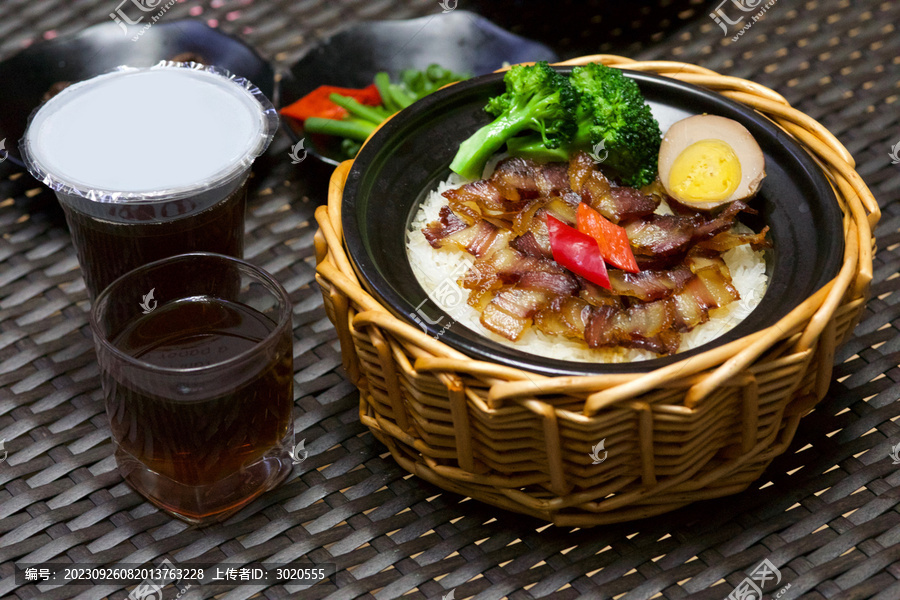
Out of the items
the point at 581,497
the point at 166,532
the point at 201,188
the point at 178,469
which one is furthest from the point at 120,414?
the point at 581,497

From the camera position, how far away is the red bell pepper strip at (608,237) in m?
2.18

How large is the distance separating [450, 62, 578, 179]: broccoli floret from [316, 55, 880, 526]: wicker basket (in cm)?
39

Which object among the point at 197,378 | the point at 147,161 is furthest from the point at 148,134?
the point at 197,378

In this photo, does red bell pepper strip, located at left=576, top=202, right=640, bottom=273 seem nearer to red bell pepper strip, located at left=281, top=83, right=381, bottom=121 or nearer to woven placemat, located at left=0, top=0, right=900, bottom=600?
woven placemat, located at left=0, top=0, right=900, bottom=600

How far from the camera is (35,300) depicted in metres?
2.67

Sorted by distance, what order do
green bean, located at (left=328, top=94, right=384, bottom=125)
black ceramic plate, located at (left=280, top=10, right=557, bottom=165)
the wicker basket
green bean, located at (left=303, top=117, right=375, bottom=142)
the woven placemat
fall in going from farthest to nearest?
black ceramic plate, located at (left=280, top=10, right=557, bottom=165), green bean, located at (left=328, top=94, right=384, bottom=125), green bean, located at (left=303, top=117, right=375, bottom=142), the woven placemat, the wicker basket

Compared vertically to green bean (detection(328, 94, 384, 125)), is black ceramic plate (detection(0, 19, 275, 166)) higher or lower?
higher

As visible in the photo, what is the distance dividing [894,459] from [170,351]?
66.5 inches

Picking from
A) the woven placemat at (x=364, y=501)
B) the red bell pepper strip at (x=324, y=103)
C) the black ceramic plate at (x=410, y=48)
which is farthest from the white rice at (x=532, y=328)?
the black ceramic plate at (x=410, y=48)

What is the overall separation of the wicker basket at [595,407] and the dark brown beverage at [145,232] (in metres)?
0.30

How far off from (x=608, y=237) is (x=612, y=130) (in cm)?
32

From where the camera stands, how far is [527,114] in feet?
7.99

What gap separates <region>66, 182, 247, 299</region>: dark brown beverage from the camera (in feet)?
7.25

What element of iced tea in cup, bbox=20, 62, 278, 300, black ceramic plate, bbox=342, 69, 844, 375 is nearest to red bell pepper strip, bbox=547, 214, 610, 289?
black ceramic plate, bbox=342, 69, 844, 375
